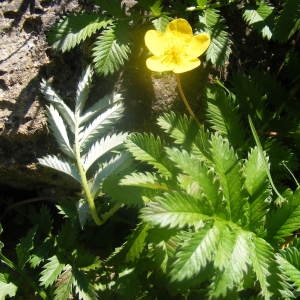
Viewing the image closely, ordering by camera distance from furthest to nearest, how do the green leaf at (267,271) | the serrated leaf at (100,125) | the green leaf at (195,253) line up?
the serrated leaf at (100,125) → the green leaf at (267,271) → the green leaf at (195,253)

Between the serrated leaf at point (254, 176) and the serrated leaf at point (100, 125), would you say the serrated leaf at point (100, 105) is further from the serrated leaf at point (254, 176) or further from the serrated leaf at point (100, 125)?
the serrated leaf at point (254, 176)

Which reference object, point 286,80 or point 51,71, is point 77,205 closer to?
point 51,71

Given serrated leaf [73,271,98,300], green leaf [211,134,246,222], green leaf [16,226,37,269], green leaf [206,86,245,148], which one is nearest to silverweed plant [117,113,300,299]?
green leaf [211,134,246,222]

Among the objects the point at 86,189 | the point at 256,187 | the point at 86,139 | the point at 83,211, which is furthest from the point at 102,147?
the point at 256,187

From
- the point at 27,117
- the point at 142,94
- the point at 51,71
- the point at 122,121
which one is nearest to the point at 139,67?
the point at 142,94

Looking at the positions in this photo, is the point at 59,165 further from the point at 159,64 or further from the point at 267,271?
the point at 267,271

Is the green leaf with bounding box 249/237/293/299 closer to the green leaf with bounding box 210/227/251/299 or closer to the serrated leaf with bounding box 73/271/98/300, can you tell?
the green leaf with bounding box 210/227/251/299

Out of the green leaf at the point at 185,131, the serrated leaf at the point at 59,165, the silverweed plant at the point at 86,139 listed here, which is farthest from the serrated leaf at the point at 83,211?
the green leaf at the point at 185,131
